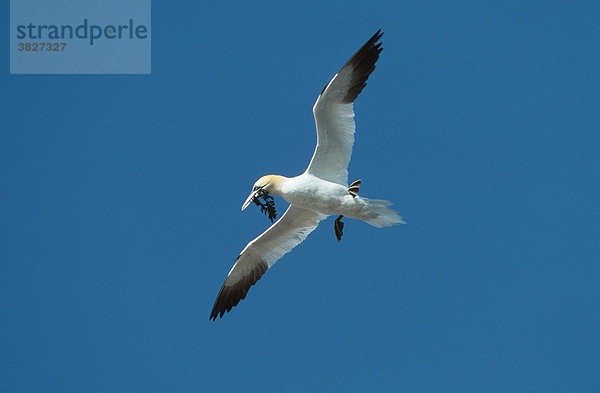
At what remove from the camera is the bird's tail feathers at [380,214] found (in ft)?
43.7

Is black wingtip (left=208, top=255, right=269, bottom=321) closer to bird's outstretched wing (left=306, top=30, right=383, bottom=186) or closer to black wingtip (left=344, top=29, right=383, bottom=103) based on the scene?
bird's outstretched wing (left=306, top=30, right=383, bottom=186)

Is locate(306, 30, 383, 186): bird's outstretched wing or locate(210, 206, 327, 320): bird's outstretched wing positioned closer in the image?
locate(306, 30, 383, 186): bird's outstretched wing

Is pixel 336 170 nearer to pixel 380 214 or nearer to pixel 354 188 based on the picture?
Answer: pixel 354 188

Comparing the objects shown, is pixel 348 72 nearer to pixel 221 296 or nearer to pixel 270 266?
pixel 270 266

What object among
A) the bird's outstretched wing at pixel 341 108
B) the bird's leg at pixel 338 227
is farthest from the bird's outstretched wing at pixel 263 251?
the bird's outstretched wing at pixel 341 108

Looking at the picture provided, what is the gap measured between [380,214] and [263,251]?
272cm

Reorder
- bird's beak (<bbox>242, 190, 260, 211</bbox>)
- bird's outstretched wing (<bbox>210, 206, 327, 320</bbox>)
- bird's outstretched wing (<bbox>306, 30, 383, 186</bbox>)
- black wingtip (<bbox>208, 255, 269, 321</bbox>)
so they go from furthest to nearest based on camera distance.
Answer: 1. black wingtip (<bbox>208, 255, 269, 321</bbox>)
2. bird's outstretched wing (<bbox>210, 206, 327, 320</bbox>)
3. bird's beak (<bbox>242, 190, 260, 211</bbox>)
4. bird's outstretched wing (<bbox>306, 30, 383, 186</bbox>)

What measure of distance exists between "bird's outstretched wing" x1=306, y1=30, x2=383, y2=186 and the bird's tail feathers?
0.69 meters

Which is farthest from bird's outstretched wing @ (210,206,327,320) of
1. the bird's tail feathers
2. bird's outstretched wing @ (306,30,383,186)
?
the bird's tail feathers

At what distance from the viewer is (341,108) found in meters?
13.4

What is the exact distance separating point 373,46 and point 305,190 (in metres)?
2.57

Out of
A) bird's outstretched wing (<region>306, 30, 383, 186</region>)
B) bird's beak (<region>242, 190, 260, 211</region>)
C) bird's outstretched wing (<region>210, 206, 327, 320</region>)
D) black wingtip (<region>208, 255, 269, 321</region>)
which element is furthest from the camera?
black wingtip (<region>208, 255, 269, 321</region>)

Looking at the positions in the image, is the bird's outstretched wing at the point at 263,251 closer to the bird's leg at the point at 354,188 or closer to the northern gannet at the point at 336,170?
the northern gannet at the point at 336,170

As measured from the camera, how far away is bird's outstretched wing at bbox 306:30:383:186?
13.3 meters
